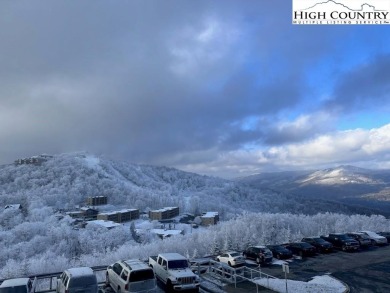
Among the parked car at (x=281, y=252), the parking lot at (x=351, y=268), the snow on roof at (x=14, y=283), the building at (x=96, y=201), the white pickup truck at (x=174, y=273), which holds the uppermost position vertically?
the snow on roof at (x=14, y=283)

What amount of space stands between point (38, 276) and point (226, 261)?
→ 534 inches

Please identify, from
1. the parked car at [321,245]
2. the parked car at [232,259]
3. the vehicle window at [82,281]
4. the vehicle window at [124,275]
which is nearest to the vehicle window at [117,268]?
the vehicle window at [124,275]

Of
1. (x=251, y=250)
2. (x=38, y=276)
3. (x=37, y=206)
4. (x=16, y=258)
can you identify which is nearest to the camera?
(x=38, y=276)

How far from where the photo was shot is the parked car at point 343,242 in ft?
102

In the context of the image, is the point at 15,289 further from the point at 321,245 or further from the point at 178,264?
the point at 321,245

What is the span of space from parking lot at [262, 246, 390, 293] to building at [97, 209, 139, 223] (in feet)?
396

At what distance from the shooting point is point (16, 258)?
310ft

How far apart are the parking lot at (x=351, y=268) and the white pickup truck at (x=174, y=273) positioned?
24.4 feet

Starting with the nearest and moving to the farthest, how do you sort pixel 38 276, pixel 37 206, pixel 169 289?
pixel 169 289
pixel 38 276
pixel 37 206

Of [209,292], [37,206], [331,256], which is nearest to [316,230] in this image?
[331,256]

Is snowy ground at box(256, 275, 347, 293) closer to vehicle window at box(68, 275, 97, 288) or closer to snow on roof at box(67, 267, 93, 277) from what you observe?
vehicle window at box(68, 275, 97, 288)

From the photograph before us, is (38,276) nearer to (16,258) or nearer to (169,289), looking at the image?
(169,289)

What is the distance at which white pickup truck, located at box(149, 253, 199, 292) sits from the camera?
18.3 meters

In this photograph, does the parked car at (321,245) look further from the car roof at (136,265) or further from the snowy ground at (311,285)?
the car roof at (136,265)
